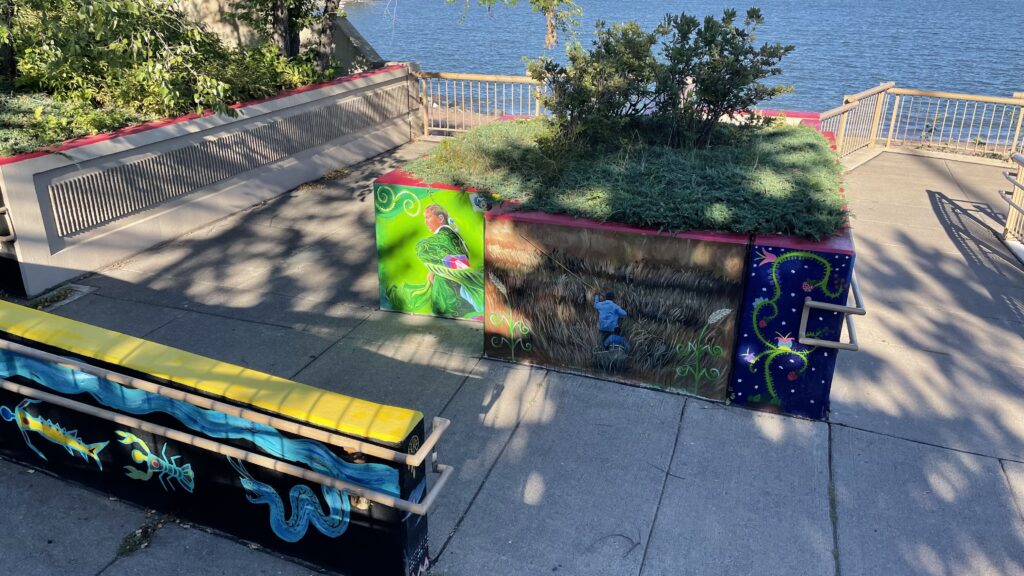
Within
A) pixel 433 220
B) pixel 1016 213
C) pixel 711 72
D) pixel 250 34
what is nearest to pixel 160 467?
pixel 433 220

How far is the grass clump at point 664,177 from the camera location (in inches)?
227

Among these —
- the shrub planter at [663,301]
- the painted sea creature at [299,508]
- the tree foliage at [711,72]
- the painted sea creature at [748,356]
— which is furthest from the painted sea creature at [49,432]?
the tree foliage at [711,72]

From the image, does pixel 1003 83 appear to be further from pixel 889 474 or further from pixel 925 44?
pixel 889 474

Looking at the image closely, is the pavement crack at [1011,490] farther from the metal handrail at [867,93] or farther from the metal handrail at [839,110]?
the metal handrail at [867,93]

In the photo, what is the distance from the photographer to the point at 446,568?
4.33 metres

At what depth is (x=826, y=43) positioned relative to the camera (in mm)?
45094

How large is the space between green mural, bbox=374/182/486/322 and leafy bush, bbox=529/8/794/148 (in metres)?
1.39

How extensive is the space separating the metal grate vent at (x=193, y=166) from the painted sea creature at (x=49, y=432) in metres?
3.59

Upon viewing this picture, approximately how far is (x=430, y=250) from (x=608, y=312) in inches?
74.4

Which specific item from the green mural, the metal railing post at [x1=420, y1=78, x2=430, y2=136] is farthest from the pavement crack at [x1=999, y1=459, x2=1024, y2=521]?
the metal railing post at [x1=420, y1=78, x2=430, y2=136]

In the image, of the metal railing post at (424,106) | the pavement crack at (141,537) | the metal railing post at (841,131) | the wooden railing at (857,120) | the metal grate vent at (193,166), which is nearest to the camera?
the pavement crack at (141,537)

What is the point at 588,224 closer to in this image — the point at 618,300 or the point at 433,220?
the point at 618,300

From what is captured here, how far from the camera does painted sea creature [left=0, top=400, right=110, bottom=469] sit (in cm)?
475

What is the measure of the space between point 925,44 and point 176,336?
163 feet
